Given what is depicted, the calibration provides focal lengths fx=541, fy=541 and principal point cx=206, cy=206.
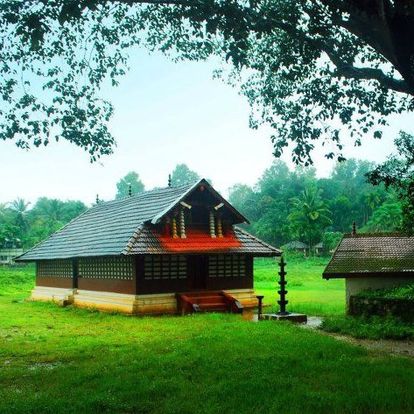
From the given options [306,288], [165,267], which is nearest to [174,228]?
[165,267]

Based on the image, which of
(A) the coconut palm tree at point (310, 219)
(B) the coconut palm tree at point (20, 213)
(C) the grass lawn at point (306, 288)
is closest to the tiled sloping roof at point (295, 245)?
(A) the coconut palm tree at point (310, 219)

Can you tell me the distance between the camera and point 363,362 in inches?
418

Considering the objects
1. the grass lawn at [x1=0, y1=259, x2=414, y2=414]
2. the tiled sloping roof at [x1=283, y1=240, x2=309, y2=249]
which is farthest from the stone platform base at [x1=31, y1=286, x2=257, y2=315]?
the tiled sloping roof at [x1=283, y1=240, x2=309, y2=249]

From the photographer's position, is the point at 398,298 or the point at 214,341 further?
the point at 398,298

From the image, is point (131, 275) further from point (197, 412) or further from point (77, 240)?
point (197, 412)

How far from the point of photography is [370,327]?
49.7 feet

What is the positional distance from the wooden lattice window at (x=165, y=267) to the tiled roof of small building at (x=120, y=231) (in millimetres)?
849

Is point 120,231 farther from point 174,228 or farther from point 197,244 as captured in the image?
point 197,244

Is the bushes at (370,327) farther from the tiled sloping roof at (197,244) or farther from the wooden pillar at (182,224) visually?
the wooden pillar at (182,224)

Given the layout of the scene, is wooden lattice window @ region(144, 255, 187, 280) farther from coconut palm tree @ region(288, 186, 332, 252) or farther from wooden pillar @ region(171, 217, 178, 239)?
coconut palm tree @ region(288, 186, 332, 252)

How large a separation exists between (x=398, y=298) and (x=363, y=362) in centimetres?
591

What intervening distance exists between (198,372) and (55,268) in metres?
21.6

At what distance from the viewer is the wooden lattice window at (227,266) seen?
24.4m

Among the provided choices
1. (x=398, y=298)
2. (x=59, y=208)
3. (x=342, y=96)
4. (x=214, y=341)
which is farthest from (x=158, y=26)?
(x=59, y=208)
